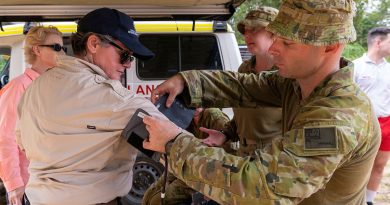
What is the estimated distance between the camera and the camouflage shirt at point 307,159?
4.42 feet

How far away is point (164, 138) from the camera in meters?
1.52

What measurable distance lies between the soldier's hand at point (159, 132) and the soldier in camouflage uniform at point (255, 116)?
1.25 m

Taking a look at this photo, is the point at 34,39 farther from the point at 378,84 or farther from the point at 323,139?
the point at 378,84

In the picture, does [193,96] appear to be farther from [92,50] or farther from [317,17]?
[317,17]

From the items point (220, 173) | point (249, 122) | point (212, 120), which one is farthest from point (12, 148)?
point (220, 173)

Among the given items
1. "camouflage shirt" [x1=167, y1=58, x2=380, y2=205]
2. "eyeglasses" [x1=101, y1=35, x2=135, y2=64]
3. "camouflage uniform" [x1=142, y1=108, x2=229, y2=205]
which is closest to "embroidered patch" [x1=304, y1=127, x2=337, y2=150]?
"camouflage shirt" [x1=167, y1=58, x2=380, y2=205]

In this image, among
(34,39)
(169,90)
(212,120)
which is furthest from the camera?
(34,39)

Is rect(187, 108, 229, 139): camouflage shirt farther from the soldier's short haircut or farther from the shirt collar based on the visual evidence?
the soldier's short haircut

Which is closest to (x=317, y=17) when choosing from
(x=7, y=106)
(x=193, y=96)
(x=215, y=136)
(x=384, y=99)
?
(x=193, y=96)

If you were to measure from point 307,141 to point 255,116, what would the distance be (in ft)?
5.60

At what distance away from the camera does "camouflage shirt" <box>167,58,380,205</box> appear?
1348 mm

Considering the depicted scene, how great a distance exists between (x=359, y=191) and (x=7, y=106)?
2555 mm

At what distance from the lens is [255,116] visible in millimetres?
3062

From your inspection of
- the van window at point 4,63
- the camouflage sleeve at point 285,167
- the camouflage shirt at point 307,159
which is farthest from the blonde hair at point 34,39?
the camouflage sleeve at point 285,167
